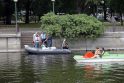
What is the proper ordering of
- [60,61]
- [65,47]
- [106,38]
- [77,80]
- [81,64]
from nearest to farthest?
[77,80] → [81,64] → [60,61] → [65,47] → [106,38]

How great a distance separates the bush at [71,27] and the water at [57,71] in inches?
357

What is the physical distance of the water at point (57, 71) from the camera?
22.3 m

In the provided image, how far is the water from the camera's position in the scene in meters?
22.3

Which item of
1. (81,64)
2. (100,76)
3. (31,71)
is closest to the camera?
(100,76)

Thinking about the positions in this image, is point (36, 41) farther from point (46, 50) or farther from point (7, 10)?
point (7, 10)

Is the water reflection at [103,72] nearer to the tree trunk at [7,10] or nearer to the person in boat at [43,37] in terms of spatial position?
the person in boat at [43,37]

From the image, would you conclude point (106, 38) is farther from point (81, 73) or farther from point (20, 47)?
point (81, 73)

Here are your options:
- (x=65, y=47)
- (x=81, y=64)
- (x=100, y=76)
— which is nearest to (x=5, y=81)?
(x=100, y=76)

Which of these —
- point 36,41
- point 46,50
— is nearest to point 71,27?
point 36,41

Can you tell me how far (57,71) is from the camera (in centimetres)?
2595

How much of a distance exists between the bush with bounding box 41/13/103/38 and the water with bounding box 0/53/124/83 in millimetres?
9068

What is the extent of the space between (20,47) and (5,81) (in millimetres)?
19259

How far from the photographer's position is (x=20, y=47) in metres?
41.2

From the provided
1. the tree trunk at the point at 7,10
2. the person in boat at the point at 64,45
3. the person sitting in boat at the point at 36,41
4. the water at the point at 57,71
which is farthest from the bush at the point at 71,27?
the tree trunk at the point at 7,10
